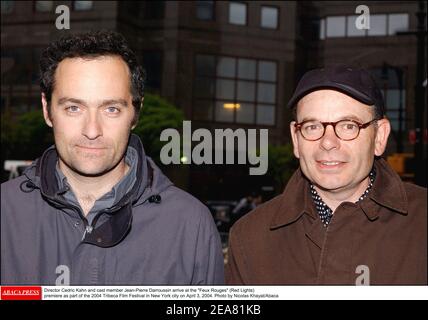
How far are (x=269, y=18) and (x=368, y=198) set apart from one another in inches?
34.2

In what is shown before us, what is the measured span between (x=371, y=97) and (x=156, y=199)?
0.75 meters

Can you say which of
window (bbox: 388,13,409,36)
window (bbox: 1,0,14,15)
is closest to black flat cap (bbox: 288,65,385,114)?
window (bbox: 388,13,409,36)

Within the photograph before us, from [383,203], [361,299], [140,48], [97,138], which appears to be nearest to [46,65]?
[97,138]

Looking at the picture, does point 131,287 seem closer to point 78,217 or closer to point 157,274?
point 157,274

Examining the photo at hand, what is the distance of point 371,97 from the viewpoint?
5.85ft

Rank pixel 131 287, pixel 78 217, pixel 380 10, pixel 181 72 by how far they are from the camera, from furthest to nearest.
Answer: pixel 181 72 → pixel 380 10 → pixel 131 287 → pixel 78 217

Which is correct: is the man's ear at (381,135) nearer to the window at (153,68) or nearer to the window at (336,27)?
Result: the window at (336,27)

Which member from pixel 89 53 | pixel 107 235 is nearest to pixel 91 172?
pixel 107 235

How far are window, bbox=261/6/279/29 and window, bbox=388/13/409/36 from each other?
0.44 metres

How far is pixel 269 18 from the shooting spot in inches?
90.0

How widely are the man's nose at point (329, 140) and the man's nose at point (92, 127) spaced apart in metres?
0.71

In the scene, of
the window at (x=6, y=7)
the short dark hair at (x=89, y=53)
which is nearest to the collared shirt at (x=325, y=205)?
the short dark hair at (x=89, y=53)

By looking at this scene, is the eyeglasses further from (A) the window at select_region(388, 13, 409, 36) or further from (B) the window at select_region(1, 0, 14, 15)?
(B) the window at select_region(1, 0, 14, 15)

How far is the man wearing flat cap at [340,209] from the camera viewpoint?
1.81 meters
